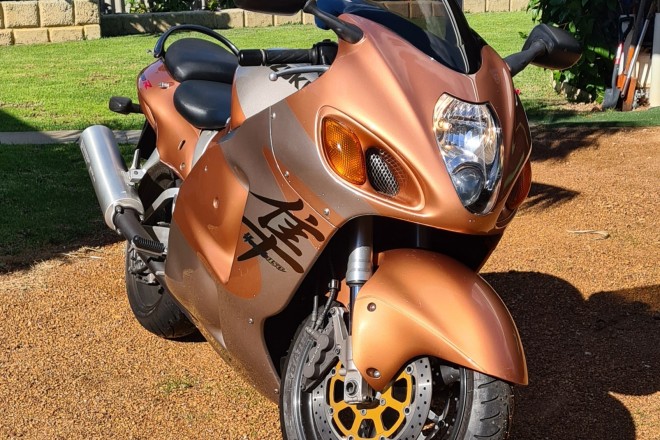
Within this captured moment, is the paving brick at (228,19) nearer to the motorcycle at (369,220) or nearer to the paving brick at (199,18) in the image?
the paving brick at (199,18)

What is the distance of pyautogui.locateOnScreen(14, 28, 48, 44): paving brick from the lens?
1641 cm

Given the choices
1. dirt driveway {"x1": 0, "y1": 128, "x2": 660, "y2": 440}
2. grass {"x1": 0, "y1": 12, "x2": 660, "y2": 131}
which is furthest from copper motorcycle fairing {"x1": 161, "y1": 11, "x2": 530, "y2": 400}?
grass {"x1": 0, "y1": 12, "x2": 660, "y2": 131}

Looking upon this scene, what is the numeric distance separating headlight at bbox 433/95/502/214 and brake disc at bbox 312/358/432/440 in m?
0.48

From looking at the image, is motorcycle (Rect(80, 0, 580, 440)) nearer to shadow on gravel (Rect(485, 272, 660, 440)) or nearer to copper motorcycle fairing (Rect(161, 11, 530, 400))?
copper motorcycle fairing (Rect(161, 11, 530, 400))

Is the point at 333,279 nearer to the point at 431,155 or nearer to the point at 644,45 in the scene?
the point at 431,155

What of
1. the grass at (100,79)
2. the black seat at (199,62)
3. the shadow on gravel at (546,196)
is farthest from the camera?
the grass at (100,79)

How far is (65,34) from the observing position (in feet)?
55.2

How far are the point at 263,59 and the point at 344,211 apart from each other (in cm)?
63

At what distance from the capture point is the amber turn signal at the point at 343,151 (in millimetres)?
2758

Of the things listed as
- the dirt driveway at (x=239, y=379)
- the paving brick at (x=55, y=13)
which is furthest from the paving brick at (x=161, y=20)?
the dirt driveway at (x=239, y=379)

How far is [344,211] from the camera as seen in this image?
278 cm

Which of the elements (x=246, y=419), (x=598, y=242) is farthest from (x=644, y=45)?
(x=246, y=419)

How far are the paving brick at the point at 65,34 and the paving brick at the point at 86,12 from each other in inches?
5.5

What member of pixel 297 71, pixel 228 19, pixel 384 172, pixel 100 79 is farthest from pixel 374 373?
pixel 228 19
